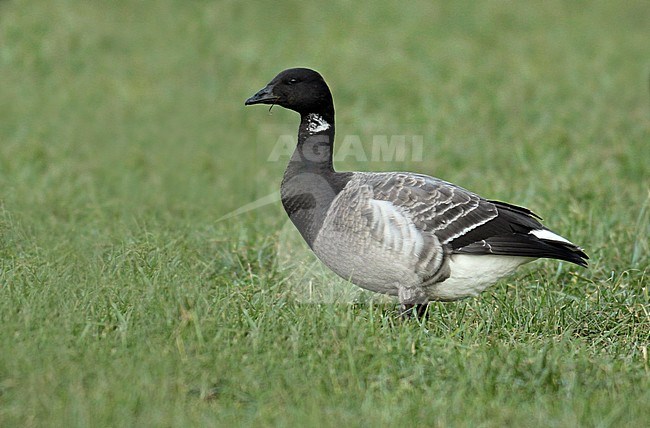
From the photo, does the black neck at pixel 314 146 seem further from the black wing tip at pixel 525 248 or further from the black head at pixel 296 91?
the black wing tip at pixel 525 248

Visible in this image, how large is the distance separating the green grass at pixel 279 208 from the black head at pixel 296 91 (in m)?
1.49

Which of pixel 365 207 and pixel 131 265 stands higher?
pixel 365 207

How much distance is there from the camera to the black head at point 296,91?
306 inches

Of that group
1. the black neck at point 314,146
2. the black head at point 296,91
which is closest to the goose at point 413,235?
the black neck at point 314,146

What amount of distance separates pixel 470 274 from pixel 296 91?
210cm

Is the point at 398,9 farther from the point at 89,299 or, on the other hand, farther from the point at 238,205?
the point at 89,299

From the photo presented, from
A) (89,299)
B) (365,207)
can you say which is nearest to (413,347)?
(365,207)

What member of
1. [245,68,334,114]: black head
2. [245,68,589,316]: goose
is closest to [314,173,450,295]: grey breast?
[245,68,589,316]: goose

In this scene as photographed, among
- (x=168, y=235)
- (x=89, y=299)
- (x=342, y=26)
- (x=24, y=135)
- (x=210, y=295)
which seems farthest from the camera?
(x=342, y=26)

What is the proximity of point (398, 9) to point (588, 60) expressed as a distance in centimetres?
433

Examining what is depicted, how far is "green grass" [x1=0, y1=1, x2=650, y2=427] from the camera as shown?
5.48 meters

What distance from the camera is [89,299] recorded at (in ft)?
21.2

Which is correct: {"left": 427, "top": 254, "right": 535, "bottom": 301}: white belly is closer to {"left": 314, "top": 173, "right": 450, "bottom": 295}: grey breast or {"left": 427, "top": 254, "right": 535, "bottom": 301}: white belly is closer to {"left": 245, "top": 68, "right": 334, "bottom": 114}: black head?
{"left": 314, "top": 173, "right": 450, "bottom": 295}: grey breast

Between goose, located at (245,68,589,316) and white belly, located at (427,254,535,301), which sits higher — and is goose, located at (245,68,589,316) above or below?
above
